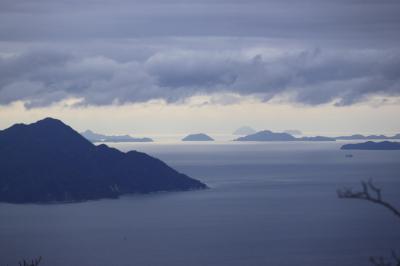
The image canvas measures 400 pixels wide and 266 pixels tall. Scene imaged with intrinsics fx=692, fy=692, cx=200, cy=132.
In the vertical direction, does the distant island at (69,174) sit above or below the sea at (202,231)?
above

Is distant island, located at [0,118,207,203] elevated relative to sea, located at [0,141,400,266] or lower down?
elevated

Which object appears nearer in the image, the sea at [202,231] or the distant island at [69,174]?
the sea at [202,231]

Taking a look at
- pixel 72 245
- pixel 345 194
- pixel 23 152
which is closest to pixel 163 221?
pixel 72 245

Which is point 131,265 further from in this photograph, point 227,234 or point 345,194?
point 345,194

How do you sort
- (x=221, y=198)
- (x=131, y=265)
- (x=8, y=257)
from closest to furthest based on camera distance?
(x=131, y=265)
(x=8, y=257)
(x=221, y=198)

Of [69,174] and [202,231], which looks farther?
[69,174]

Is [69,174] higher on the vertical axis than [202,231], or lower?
higher

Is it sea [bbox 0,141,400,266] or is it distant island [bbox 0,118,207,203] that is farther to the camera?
distant island [bbox 0,118,207,203]

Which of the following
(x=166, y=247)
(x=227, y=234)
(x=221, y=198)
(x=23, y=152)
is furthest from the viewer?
(x=23, y=152)
